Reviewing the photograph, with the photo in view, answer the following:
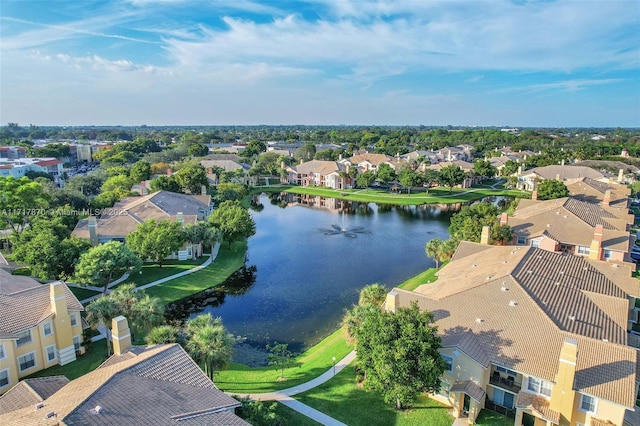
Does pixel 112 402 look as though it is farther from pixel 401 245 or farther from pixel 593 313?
pixel 401 245

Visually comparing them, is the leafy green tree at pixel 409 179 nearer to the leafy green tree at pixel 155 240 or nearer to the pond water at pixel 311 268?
the pond water at pixel 311 268

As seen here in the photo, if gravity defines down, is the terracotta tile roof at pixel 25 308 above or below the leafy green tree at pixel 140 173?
below

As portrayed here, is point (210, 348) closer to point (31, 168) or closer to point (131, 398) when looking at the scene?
point (131, 398)

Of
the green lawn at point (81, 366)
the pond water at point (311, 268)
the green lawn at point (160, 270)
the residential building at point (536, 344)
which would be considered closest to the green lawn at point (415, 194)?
the pond water at point (311, 268)

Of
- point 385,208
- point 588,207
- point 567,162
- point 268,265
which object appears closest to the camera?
point 268,265

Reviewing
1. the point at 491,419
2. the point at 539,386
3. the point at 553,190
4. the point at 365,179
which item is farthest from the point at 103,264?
the point at 365,179

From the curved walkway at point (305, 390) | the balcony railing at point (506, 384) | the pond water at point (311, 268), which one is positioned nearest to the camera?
the balcony railing at point (506, 384)

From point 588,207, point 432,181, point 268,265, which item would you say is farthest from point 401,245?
point 432,181
